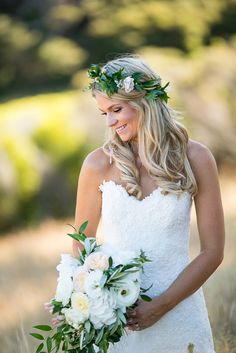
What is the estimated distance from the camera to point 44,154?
1178cm

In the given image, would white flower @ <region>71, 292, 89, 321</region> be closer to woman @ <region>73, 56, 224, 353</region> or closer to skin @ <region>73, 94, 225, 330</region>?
skin @ <region>73, 94, 225, 330</region>

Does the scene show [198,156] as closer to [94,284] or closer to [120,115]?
[120,115]

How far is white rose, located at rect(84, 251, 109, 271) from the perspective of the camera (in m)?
3.24

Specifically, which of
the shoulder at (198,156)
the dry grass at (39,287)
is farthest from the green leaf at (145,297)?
the dry grass at (39,287)

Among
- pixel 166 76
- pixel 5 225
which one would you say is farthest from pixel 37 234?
pixel 166 76

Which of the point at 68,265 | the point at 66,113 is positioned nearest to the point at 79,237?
the point at 68,265

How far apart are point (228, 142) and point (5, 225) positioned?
4029 mm

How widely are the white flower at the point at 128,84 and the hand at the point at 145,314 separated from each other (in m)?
0.87

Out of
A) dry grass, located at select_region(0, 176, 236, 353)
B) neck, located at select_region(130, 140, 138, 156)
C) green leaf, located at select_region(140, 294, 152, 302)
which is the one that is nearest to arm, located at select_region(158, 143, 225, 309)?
green leaf, located at select_region(140, 294, 152, 302)

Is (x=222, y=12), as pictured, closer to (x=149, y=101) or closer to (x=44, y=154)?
(x=44, y=154)

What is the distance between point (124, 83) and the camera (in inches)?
140

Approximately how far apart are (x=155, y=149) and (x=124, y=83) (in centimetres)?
31

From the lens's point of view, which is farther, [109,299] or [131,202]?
[131,202]

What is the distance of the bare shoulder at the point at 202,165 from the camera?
140 inches
